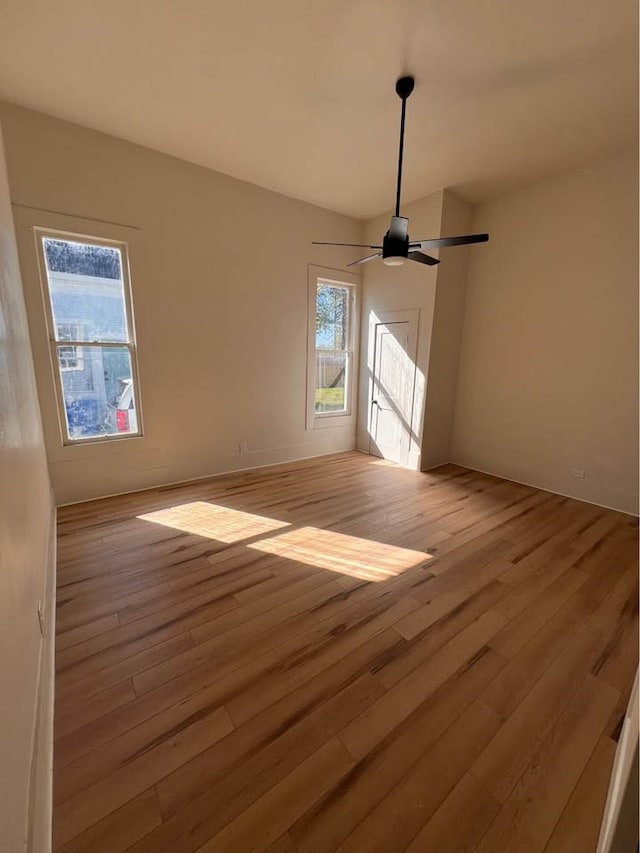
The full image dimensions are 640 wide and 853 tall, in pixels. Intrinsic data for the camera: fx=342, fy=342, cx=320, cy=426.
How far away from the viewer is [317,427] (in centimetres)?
524

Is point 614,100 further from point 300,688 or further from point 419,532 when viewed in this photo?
point 300,688

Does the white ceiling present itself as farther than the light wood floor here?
Yes

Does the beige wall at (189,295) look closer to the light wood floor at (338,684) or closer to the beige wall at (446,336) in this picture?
the light wood floor at (338,684)

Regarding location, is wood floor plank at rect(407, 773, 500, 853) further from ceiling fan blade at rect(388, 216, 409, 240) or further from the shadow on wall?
the shadow on wall

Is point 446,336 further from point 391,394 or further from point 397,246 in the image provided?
point 397,246

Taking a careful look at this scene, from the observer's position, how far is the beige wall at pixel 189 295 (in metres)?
3.11

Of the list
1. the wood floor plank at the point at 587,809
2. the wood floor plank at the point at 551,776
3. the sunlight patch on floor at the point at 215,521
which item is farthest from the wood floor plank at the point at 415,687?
the sunlight patch on floor at the point at 215,521

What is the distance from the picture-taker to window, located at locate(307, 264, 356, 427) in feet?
16.3

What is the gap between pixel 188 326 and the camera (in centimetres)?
389

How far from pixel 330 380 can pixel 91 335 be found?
3.12 metres

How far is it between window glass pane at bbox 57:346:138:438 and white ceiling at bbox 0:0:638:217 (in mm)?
2061

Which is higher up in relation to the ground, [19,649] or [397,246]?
[397,246]

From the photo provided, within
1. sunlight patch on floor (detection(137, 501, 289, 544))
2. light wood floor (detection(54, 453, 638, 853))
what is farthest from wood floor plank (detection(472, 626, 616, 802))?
sunlight patch on floor (detection(137, 501, 289, 544))

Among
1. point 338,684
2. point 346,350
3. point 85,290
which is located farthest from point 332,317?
point 338,684
